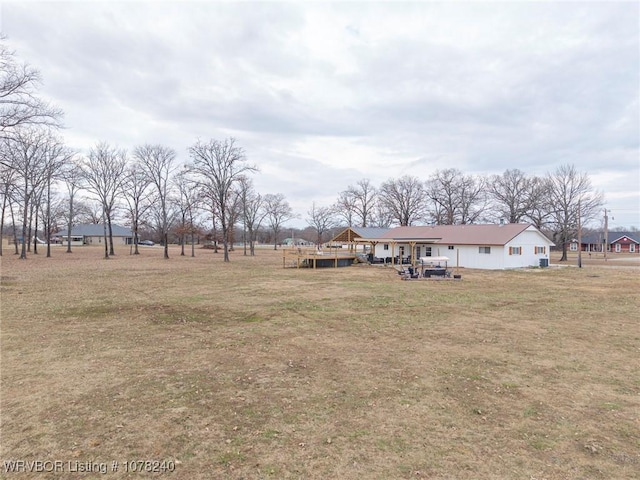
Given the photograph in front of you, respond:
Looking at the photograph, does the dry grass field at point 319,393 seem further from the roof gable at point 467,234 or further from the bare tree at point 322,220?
the bare tree at point 322,220

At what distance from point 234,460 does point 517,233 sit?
32853mm

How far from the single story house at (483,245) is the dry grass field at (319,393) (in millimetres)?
19675

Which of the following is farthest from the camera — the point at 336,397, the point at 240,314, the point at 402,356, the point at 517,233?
the point at 517,233

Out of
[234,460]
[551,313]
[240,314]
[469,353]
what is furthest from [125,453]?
[551,313]

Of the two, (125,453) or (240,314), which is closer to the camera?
(125,453)

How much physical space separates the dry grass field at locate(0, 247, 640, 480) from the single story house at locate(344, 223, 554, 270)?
1968cm

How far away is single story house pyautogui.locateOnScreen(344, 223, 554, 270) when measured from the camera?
101ft

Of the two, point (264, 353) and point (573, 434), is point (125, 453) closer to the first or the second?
point (264, 353)

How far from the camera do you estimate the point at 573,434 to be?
4.50 m

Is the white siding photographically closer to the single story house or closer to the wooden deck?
the single story house

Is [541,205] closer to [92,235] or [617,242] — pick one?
[617,242]

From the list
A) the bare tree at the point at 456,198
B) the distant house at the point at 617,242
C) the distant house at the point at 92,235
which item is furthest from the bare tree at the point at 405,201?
the distant house at the point at 92,235

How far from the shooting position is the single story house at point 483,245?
30.8 metres

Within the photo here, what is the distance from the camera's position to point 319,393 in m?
5.62
